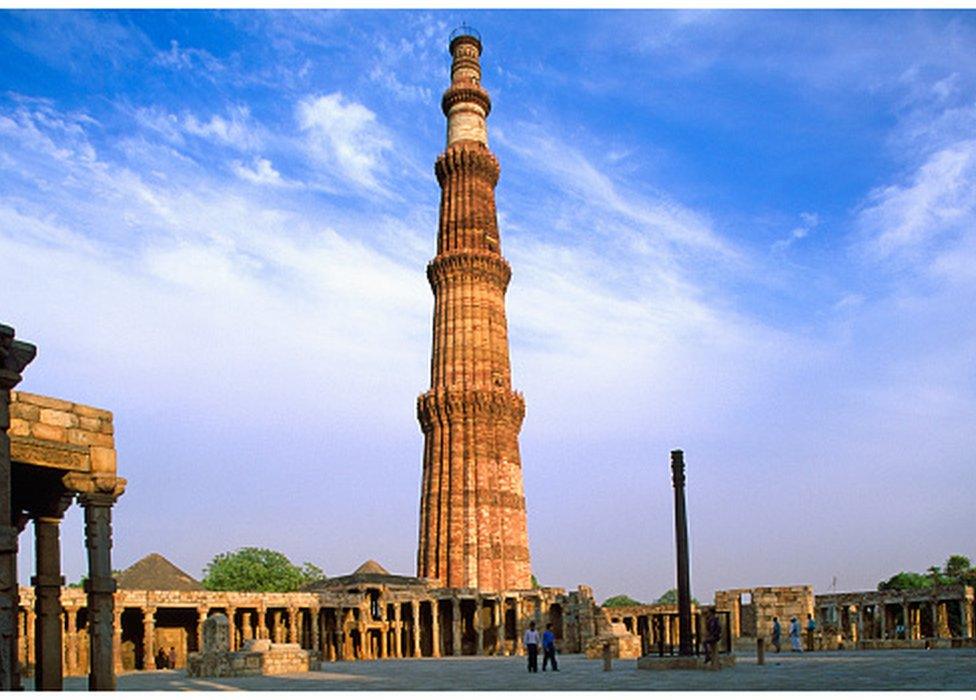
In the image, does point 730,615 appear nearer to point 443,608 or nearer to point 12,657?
point 443,608

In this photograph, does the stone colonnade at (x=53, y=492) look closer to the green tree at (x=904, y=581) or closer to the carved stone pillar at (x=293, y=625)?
the carved stone pillar at (x=293, y=625)

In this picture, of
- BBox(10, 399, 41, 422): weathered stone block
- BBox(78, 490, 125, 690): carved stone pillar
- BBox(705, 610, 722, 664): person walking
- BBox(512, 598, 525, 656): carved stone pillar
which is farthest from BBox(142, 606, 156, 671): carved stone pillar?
BBox(10, 399, 41, 422): weathered stone block

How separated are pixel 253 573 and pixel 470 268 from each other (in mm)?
28134

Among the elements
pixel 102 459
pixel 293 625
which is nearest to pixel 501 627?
pixel 293 625

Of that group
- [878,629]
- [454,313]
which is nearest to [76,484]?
[878,629]

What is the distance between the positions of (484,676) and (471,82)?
37688 millimetres

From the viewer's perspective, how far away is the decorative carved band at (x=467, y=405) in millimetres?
47031

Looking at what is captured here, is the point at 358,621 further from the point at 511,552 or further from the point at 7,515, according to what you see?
the point at 7,515

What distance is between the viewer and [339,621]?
132 ft

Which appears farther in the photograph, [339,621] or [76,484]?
[339,621]

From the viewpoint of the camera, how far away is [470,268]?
1906 inches

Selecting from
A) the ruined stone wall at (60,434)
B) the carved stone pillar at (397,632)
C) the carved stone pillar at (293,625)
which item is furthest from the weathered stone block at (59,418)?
the carved stone pillar at (397,632)

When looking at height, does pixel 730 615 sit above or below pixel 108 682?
below

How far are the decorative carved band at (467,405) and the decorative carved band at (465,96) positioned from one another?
1425 cm
